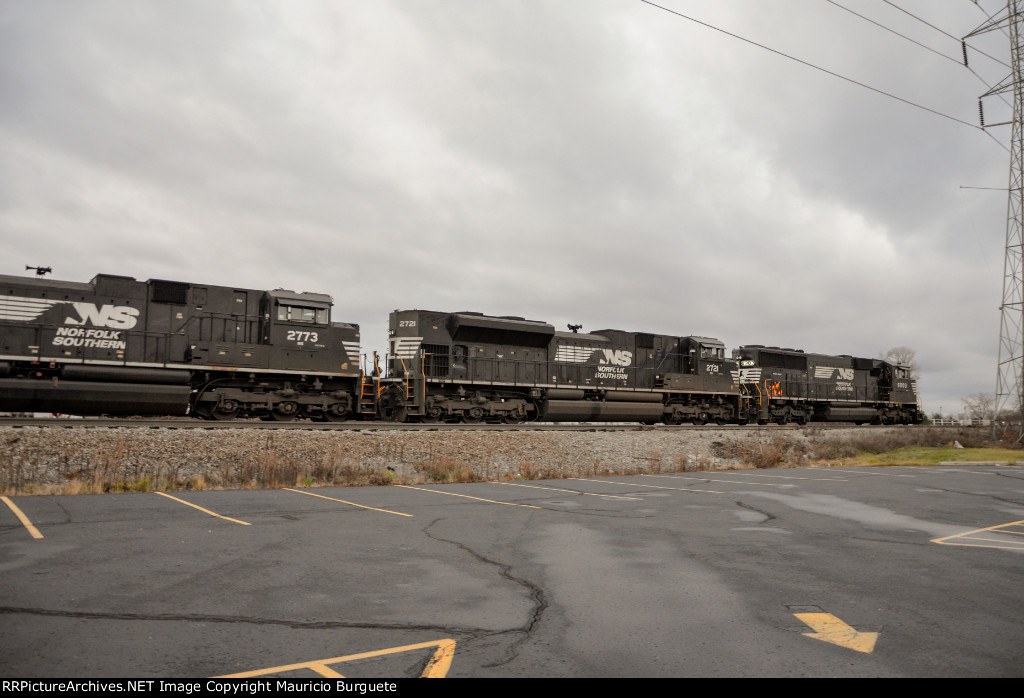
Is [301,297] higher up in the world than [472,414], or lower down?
higher up

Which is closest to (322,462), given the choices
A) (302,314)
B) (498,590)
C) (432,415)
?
(302,314)

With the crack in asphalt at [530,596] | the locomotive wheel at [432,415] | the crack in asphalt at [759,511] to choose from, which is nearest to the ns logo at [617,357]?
the locomotive wheel at [432,415]

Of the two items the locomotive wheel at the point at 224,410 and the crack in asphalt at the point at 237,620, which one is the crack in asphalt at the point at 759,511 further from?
the locomotive wheel at the point at 224,410

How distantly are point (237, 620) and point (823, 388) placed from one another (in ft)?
129

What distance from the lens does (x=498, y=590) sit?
15.8ft

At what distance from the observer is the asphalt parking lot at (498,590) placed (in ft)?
11.1

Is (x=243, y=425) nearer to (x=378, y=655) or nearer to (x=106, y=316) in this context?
(x=106, y=316)

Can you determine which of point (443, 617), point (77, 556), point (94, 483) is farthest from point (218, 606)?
point (94, 483)

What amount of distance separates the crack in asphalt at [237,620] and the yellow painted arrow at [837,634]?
2.15 metres

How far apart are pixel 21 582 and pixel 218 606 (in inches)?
68.1

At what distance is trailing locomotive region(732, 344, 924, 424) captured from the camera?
34.4 metres

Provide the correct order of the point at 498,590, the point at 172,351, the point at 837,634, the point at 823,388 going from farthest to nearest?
the point at 823,388 → the point at 172,351 → the point at 498,590 → the point at 837,634

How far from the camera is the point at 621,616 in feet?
13.8

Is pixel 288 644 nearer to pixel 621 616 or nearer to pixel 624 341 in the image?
pixel 621 616
